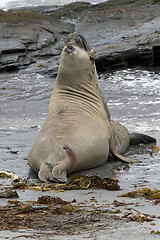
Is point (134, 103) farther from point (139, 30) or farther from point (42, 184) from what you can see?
point (42, 184)

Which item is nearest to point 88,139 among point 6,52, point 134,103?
point 134,103

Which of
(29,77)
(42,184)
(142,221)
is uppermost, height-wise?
(142,221)

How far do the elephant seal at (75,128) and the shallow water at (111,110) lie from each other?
18 cm

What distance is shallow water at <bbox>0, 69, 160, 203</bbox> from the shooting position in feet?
17.6

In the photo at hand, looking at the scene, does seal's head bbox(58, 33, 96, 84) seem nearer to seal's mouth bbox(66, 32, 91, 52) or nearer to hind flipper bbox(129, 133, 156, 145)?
seal's mouth bbox(66, 32, 91, 52)

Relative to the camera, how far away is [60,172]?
16.2ft

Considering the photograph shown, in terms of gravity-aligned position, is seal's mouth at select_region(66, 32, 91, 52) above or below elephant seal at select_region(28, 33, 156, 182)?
above

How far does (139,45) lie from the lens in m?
15.8

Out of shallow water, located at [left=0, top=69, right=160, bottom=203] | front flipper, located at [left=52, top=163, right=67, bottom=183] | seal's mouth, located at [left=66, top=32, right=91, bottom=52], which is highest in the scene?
seal's mouth, located at [left=66, top=32, right=91, bottom=52]

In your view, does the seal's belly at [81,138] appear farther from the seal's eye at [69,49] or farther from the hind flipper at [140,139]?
the hind flipper at [140,139]

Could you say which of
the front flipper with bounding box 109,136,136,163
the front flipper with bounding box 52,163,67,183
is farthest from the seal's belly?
the front flipper with bounding box 52,163,67,183

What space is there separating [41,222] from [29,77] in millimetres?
12758

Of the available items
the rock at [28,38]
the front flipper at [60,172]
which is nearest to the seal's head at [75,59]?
the front flipper at [60,172]

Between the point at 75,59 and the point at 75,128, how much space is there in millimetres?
1224
